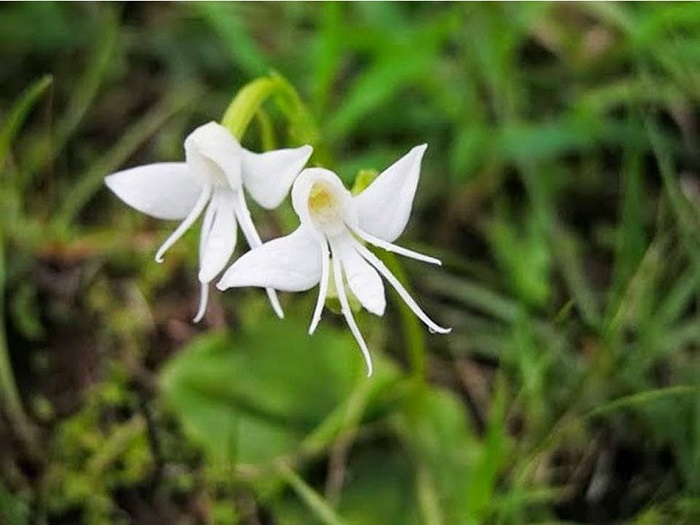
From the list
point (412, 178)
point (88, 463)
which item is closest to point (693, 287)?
point (412, 178)

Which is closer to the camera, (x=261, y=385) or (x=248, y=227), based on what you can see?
(x=248, y=227)

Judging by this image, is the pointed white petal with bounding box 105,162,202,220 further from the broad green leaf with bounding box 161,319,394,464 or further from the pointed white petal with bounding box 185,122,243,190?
the broad green leaf with bounding box 161,319,394,464

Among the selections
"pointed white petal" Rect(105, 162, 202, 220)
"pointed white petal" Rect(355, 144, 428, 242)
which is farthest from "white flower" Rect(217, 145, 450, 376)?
"pointed white petal" Rect(105, 162, 202, 220)

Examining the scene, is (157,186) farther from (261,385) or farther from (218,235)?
(261,385)

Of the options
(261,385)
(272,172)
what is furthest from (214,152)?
(261,385)

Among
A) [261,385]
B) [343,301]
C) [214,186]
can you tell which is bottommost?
[261,385]

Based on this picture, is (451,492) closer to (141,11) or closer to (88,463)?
(88,463)

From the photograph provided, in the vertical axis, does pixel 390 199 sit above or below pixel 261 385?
above
